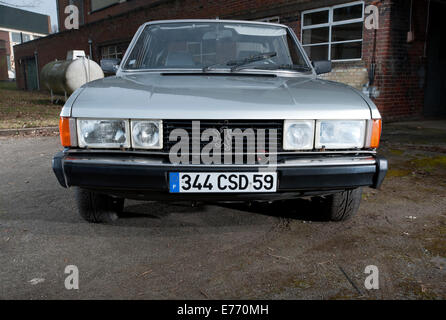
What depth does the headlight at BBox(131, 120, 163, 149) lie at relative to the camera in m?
2.19

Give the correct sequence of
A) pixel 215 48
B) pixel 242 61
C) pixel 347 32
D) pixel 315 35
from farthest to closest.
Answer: pixel 315 35 → pixel 347 32 → pixel 215 48 → pixel 242 61

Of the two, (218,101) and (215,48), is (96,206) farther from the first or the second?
(215,48)

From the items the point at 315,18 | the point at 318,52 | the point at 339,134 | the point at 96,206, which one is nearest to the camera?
the point at 339,134

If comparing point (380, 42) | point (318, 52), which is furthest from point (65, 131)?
point (318, 52)

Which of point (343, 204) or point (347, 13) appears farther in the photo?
point (347, 13)

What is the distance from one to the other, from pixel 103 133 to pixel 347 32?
8.64m

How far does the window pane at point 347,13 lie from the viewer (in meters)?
8.94

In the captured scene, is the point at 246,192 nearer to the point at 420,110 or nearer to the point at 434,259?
the point at 434,259

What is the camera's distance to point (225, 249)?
96.6 inches

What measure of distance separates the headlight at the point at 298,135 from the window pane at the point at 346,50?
790 cm

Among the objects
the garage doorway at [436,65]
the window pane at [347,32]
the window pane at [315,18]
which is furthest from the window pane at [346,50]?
the garage doorway at [436,65]

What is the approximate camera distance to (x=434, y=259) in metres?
2.29

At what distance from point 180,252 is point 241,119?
958 millimetres

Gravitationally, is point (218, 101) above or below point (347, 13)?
below
